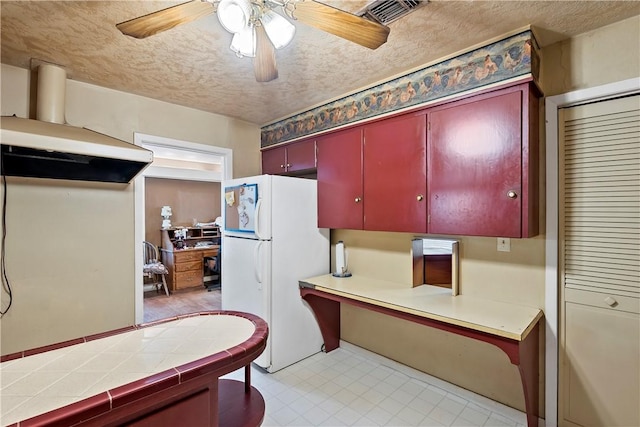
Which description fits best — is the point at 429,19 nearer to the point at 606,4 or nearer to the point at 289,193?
the point at 606,4

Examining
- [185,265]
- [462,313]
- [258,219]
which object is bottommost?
[185,265]

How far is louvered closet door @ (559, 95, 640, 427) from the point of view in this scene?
1.64m

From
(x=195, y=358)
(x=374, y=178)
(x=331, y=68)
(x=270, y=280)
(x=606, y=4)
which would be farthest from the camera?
(x=270, y=280)

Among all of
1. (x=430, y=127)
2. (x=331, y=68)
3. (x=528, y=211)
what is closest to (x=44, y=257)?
(x=331, y=68)

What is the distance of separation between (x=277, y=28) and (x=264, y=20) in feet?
0.21

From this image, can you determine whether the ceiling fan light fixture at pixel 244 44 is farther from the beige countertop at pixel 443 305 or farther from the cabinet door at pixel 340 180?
the beige countertop at pixel 443 305

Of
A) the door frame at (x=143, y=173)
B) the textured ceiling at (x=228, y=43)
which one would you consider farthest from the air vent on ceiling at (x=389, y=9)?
the door frame at (x=143, y=173)

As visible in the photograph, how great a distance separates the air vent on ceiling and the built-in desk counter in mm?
1663

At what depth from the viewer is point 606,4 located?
58.8 inches

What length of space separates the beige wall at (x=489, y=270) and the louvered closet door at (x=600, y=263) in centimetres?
13

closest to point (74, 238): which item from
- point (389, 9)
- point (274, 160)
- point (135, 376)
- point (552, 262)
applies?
point (135, 376)

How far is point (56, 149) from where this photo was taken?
1.75 metres

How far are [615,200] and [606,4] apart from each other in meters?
1.01

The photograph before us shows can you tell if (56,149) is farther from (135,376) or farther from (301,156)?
(301,156)
